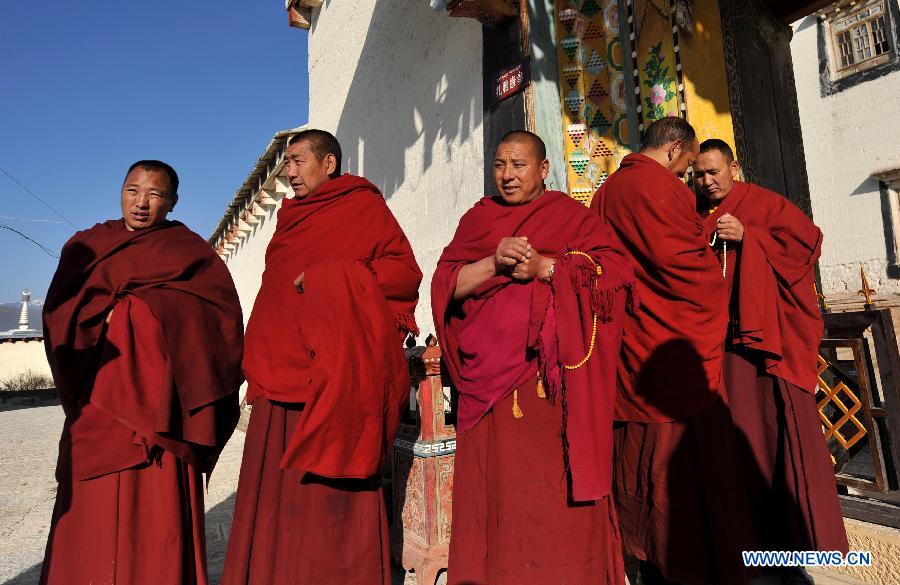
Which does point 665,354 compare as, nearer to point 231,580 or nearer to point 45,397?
point 231,580

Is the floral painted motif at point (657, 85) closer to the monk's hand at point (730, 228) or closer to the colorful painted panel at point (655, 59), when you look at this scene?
the colorful painted panel at point (655, 59)

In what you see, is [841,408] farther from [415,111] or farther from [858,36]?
[858,36]

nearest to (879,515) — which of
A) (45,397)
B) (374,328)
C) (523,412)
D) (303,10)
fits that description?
(523,412)

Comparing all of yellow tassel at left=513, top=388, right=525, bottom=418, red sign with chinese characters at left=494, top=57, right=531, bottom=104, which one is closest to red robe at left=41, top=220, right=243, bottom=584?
yellow tassel at left=513, top=388, right=525, bottom=418

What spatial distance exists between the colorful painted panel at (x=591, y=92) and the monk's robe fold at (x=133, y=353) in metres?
2.86

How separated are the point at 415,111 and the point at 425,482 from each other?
455 cm

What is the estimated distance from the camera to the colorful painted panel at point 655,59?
3951 millimetres


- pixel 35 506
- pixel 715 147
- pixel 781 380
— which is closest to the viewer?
pixel 781 380

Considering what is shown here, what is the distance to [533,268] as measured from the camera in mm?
1877

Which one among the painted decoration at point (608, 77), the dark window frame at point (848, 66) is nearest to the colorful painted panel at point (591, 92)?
the painted decoration at point (608, 77)

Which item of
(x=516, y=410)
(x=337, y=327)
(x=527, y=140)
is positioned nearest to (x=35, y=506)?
(x=337, y=327)

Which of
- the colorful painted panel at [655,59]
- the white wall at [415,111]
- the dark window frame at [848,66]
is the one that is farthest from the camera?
the dark window frame at [848,66]

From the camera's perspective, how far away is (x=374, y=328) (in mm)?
2033

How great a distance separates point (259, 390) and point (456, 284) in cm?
88
